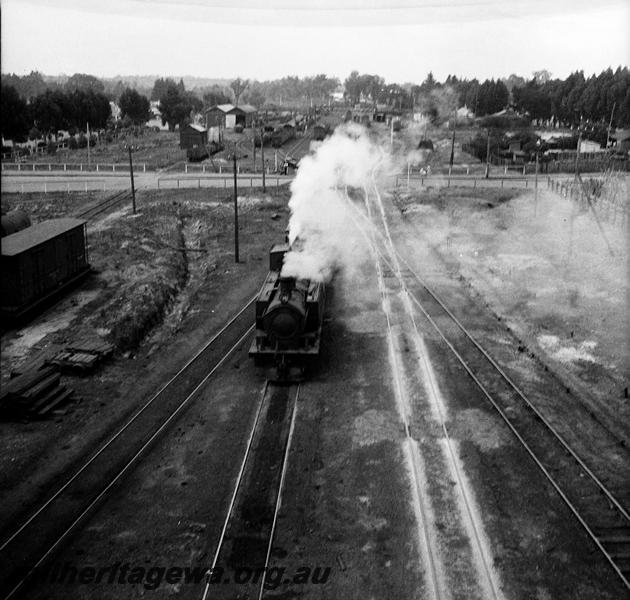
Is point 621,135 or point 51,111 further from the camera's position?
point 51,111

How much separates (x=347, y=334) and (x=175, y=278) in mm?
12372

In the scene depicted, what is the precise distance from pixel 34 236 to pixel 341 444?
19868mm

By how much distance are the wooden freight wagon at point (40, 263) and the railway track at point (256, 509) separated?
42.9ft

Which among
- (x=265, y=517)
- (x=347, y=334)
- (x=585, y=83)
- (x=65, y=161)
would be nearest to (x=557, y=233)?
(x=347, y=334)

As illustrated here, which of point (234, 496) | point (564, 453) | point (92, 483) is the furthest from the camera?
point (564, 453)

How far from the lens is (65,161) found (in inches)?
3046

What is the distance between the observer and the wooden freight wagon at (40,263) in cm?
2614

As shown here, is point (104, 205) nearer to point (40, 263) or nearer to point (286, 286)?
point (40, 263)

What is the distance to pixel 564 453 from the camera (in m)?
16.5

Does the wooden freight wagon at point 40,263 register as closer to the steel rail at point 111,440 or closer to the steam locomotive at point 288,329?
the steel rail at point 111,440

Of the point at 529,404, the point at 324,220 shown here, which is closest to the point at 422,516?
the point at 529,404

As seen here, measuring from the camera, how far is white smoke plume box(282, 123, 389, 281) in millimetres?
22822

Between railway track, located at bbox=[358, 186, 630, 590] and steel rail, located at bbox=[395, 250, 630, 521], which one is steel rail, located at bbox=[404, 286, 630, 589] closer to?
railway track, located at bbox=[358, 186, 630, 590]

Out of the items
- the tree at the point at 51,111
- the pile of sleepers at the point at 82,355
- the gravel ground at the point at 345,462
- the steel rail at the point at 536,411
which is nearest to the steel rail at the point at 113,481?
the gravel ground at the point at 345,462
